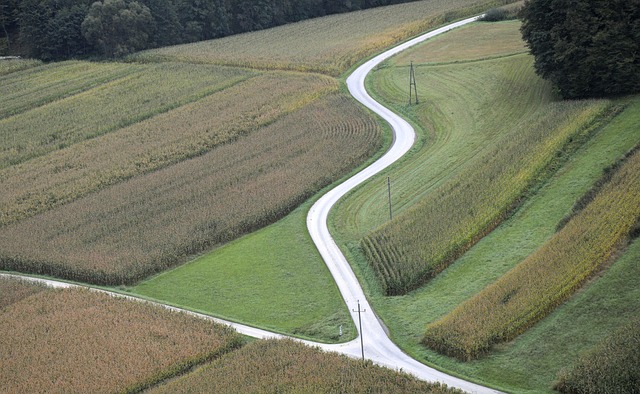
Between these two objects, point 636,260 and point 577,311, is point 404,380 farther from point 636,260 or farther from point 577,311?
point 636,260

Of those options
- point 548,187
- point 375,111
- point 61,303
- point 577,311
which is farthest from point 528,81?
point 61,303

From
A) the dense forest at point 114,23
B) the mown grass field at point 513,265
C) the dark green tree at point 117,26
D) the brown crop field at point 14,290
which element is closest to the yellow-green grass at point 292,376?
the mown grass field at point 513,265

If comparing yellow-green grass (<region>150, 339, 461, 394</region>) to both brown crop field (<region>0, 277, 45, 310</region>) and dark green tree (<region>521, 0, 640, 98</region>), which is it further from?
dark green tree (<region>521, 0, 640, 98</region>)

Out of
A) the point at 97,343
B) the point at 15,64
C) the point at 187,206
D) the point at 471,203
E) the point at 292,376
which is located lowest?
the point at 292,376

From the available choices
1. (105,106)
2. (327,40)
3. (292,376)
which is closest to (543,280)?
(292,376)

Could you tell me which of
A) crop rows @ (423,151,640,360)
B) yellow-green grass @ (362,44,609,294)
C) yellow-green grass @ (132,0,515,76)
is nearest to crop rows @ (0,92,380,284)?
yellow-green grass @ (362,44,609,294)

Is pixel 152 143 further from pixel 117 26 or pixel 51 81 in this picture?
pixel 117 26

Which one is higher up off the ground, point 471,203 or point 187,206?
point 187,206
